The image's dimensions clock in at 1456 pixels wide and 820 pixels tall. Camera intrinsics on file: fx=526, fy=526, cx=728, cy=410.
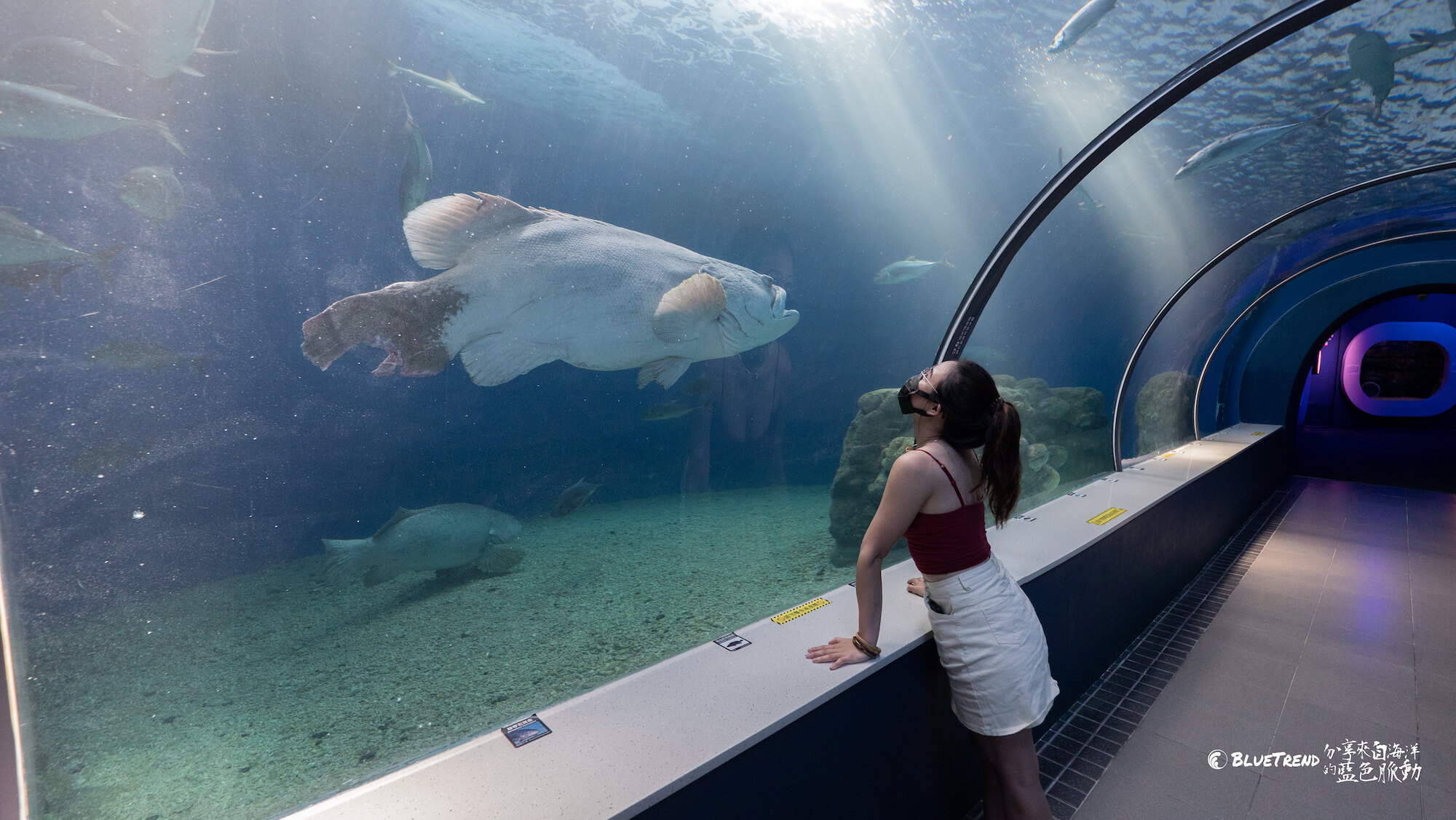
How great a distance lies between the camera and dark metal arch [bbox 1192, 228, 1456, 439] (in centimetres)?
618

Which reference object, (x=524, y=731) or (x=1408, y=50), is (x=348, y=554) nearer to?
(x=524, y=731)

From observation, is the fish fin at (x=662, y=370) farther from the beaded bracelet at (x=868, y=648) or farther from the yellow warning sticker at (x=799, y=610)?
the beaded bracelet at (x=868, y=648)

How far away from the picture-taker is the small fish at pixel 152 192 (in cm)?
231

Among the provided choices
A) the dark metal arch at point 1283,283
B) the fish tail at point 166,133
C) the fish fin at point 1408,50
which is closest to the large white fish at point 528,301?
the fish tail at point 166,133

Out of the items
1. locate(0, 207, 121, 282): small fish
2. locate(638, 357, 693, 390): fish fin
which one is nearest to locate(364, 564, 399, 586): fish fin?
locate(638, 357, 693, 390): fish fin

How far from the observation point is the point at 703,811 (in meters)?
1.13

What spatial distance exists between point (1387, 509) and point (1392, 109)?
195 inches

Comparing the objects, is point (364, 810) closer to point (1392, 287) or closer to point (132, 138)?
point (132, 138)

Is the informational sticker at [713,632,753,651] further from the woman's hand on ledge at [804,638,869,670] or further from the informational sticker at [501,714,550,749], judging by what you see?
the informational sticker at [501,714,550,749]

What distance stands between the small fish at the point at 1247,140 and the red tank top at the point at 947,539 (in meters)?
5.82

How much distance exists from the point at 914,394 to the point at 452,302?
6.26ft

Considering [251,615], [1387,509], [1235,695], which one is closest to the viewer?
[1235,695]

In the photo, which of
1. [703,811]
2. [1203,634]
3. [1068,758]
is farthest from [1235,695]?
[703,811]

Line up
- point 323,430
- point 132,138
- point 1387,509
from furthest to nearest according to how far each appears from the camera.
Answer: point 323,430
point 1387,509
point 132,138
